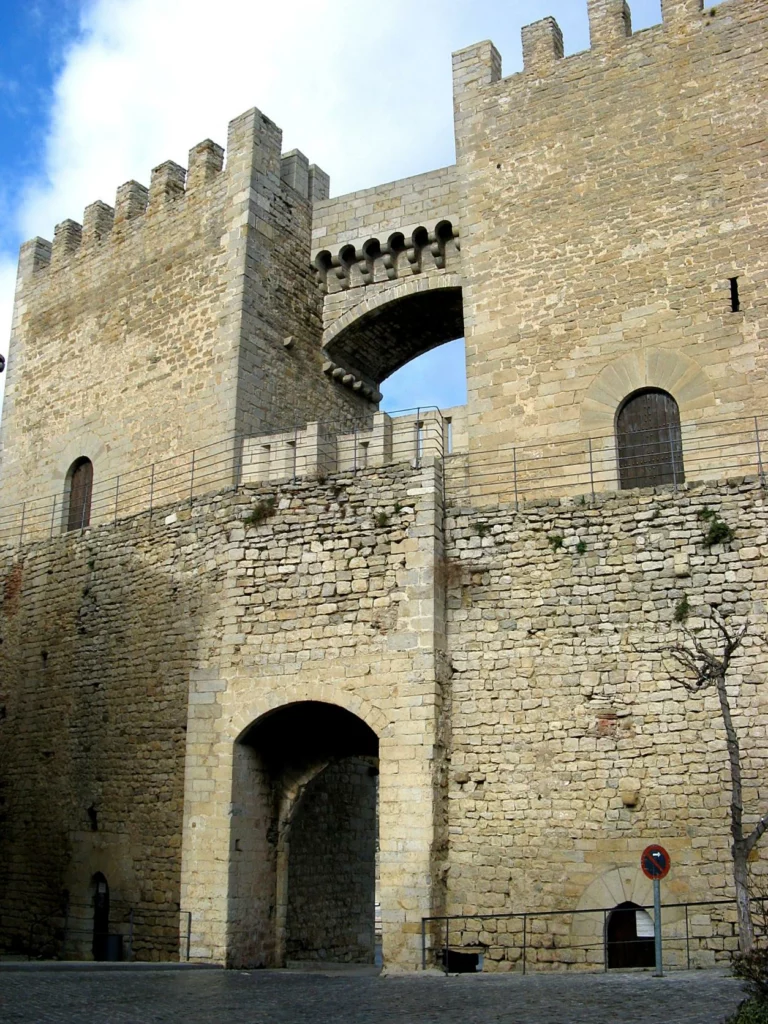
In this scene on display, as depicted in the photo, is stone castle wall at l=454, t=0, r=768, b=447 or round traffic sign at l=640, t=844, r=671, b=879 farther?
stone castle wall at l=454, t=0, r=768, b=447

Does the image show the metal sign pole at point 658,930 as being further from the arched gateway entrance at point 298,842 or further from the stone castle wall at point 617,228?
the stone castle wall at point 617,228

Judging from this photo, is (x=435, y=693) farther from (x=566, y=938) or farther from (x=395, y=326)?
(x=395, y=326)

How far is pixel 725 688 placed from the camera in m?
10.7

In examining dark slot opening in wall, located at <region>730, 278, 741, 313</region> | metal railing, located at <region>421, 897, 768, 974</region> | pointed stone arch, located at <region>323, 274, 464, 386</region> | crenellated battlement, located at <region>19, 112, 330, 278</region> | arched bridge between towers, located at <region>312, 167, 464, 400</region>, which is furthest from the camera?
crenellated battlement, located at <region>19, 112, 330, 278</region>

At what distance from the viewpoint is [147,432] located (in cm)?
1738

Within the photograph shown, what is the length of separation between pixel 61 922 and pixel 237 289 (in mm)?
9188

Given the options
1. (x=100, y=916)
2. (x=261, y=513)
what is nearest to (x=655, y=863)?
(x=261, y=513)

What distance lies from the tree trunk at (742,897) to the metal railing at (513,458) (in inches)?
170

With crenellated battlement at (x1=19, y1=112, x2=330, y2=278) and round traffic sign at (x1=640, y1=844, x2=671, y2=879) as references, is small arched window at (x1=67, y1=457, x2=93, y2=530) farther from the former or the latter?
round traffic sign at (x1=640, y1=844, x2=671, y2=879)

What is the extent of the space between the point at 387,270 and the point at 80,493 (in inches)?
246

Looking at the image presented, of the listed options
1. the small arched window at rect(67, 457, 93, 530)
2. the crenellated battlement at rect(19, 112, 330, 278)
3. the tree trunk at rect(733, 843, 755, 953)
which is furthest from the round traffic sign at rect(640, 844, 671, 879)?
the crenellated battlement at rect(19, 112, 330, 278)

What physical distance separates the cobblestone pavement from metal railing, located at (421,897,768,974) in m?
0.73

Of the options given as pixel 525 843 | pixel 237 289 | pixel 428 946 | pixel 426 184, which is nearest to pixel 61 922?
pixel 428 946

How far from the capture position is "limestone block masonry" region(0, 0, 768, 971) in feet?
38.5
